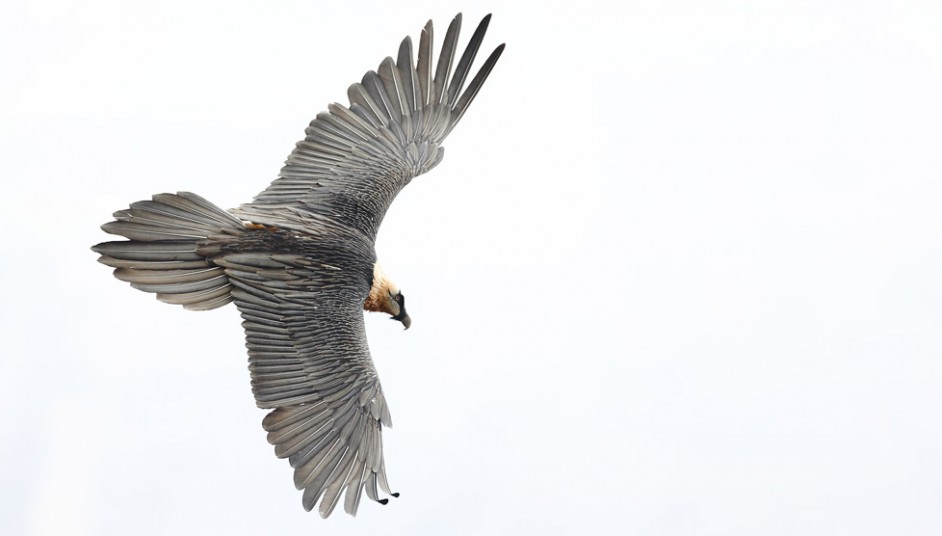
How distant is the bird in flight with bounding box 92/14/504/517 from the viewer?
50.0 ft

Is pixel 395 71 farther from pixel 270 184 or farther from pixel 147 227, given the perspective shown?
pixel 147 227

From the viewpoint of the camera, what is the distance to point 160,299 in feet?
51.9

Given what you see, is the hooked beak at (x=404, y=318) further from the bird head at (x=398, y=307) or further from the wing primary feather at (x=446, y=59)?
the wing primary feather at (x=446, y=59)

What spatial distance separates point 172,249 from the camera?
15.8 metres

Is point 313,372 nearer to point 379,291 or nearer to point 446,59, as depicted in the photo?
point 379,291

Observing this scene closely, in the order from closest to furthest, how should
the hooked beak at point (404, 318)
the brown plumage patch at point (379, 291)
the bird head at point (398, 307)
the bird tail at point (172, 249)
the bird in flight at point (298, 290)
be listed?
1. the bird in flight at point (298, 290)
2. the bird tail at point (172, 249)
3. the brown plumage patch at point (379, 291)
4. the bird head at point (398, 307)
5. the hooked beak at point (404, 318)

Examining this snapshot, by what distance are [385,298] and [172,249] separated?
3226mm

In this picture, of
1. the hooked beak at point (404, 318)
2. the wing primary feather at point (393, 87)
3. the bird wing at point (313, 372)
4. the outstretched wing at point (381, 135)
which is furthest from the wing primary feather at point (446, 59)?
the bird wing at point (313, 372)

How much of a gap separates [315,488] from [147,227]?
3.58 metres

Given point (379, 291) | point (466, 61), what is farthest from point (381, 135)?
point (379, 291)

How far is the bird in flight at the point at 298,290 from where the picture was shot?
50.0ft

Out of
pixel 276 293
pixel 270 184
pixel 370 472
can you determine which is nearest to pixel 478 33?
pixel 270 184

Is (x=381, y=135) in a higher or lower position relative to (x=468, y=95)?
lower

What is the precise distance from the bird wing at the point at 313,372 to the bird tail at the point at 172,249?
0.86 ft
